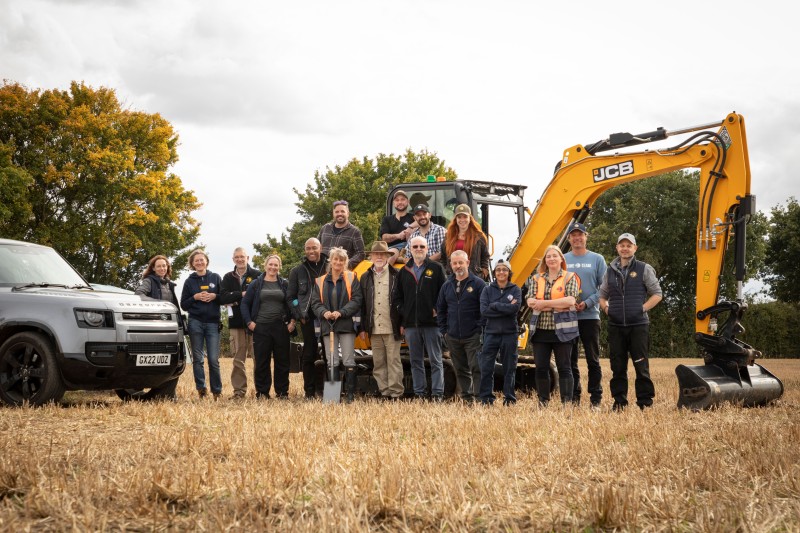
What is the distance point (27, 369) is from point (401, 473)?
6.19 meters

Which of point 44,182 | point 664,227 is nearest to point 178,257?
point 44,182

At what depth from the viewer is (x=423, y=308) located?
10742 mm

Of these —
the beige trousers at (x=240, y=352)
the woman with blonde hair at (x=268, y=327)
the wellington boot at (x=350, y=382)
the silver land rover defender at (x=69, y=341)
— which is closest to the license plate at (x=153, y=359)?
the silver land rover defender at (x=69, y=341)

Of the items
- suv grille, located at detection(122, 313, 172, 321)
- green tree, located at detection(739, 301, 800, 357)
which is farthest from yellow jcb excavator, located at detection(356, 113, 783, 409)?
green tree, located at detection(739, 301, 800, 357)

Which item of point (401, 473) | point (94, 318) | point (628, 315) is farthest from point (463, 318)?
point (401, 473)

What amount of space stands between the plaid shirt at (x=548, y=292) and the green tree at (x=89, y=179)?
74.9 ft

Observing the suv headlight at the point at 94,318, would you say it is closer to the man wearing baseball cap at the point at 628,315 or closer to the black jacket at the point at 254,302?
the black jacket at the point at 254,302

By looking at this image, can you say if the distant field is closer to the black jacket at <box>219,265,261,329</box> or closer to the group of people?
the group of people

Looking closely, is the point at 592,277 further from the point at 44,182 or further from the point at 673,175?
the point at 673,175

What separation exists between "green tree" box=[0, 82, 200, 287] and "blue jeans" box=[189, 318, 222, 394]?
18727mm

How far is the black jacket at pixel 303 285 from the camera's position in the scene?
11.4 meters

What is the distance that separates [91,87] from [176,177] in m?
4.83

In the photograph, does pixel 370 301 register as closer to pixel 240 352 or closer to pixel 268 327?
pixel 268 327

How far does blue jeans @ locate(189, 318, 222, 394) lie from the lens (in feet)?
38.7
